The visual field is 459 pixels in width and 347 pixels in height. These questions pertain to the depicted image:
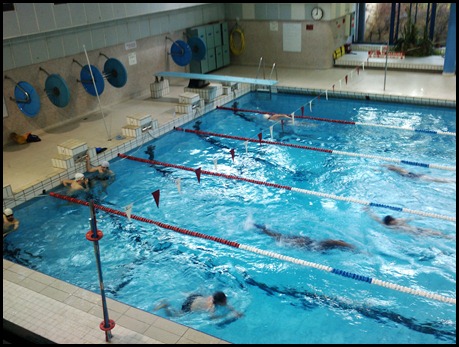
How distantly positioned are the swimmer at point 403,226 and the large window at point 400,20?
993 centimetres

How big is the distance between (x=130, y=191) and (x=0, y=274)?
11.7 ft

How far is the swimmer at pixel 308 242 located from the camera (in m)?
6.49

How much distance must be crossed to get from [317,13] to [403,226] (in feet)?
31.9

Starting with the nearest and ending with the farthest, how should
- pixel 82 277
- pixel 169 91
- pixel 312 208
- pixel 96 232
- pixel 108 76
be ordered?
pixel 96 232 < pixel 82 277 < pixel 312 208 < pixel 108 76 < pixel 169 91

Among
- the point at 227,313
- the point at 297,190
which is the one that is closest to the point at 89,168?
the point at 297,190

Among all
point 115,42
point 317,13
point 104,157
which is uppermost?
point 317,13

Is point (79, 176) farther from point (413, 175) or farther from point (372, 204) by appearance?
point (413, 175)

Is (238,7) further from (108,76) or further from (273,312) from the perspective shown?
(273,312)

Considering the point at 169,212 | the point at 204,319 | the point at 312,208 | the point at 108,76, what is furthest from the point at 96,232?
the point at 108,76

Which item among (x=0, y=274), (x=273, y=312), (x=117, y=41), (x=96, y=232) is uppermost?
(x=117, y=41)

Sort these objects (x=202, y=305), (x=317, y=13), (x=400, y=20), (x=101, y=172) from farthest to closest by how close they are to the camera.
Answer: (x=400, y=20), (x=317, y=13), (x=101, y=172), (x=202, y=305)

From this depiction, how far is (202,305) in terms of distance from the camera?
550cm

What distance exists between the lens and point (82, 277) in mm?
6074

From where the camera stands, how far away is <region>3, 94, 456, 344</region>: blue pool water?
5.27 meters
